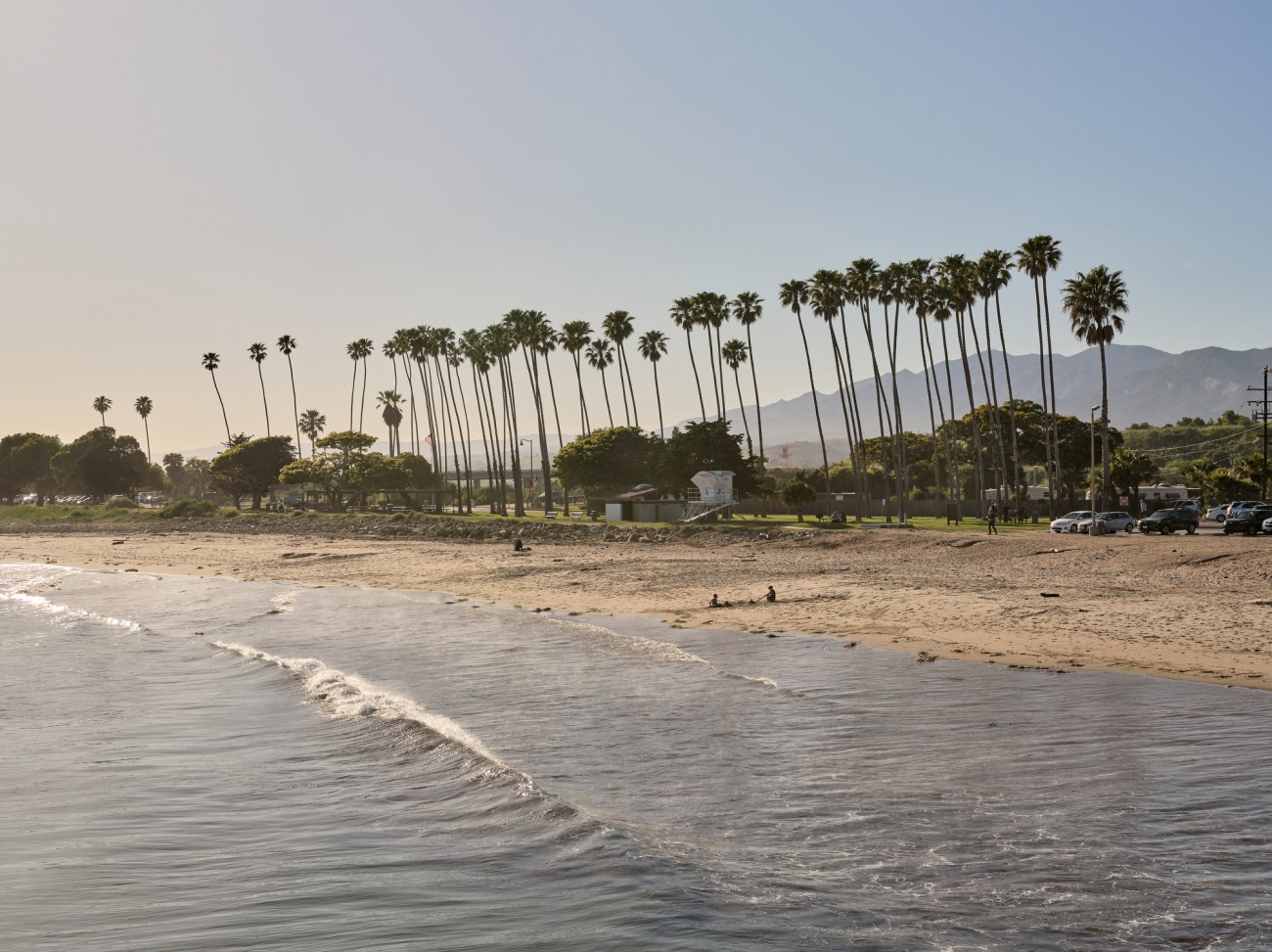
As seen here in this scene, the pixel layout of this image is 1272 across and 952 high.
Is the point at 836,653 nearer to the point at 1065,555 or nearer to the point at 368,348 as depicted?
the point at 1065,555

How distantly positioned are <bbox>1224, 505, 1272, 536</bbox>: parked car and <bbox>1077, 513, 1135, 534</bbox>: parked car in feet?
18.8

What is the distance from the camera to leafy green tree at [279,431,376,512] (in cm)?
12731

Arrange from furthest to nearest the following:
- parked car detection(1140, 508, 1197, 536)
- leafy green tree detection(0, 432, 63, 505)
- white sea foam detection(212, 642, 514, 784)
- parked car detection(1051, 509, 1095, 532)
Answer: leafy green tree detection(0, 432, 63, 505), parked car detection(1051, 509, 1095, 532), parked car detection(1140, 508, 1197, 536), white sea foam detection(212, 642, 514, 784)

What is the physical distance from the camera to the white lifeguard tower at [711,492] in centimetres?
8819

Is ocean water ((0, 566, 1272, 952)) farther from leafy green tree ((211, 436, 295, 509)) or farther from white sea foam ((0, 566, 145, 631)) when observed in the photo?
leafy green tree ((211, 436, 295, 509))

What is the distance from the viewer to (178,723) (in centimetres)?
1792

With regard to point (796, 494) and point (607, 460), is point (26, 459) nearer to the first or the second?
point (607, 460)

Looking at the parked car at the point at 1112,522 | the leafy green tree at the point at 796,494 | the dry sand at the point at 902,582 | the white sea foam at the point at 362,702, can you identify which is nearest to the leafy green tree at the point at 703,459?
the leafy green tree at the point at 796,494

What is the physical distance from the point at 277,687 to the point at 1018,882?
16.3 m

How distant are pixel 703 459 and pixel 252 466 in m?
71.2

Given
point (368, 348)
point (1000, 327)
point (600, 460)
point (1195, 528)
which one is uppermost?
point (368, 348)

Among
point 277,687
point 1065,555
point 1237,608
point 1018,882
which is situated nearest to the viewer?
point 1018,882

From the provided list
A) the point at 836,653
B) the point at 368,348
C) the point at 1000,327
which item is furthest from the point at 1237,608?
the point at 368,348

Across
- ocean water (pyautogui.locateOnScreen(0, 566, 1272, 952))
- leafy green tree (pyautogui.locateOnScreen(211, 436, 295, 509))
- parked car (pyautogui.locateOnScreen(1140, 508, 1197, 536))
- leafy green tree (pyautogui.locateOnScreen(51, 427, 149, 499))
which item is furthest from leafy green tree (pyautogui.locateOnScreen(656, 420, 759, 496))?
leafy green tree (pyautogui.locateOnScreen(51, 427, 149, 499))
